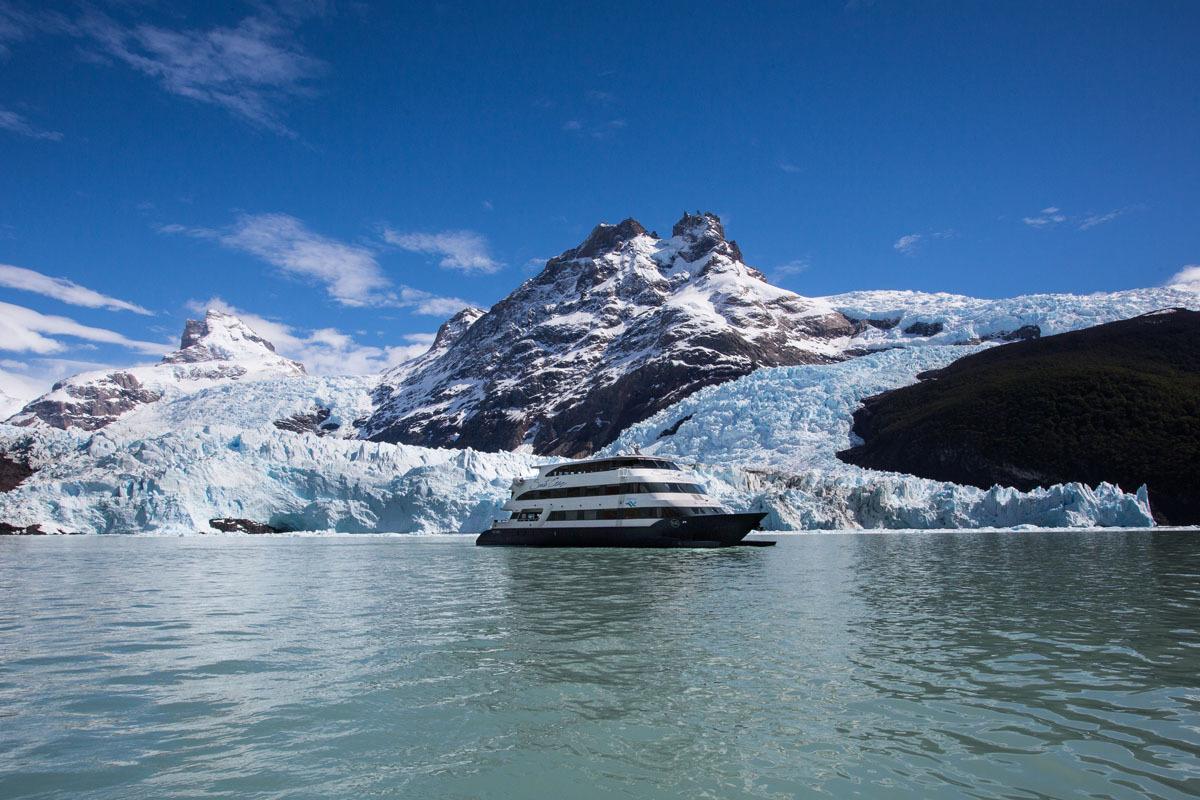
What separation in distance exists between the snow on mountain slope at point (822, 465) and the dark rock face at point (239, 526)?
36.1 meters

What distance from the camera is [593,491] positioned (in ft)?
146

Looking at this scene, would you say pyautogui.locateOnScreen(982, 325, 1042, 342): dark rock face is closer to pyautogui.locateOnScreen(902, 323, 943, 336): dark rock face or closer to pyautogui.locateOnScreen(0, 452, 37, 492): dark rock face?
pyautogui.locateOnScreen(902, 323, 943, 336): dark rock face

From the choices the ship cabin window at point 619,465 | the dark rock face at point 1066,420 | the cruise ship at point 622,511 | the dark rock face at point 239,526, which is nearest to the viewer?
the cruise ship at point 622,511

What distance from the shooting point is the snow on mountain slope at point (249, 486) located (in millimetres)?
61719

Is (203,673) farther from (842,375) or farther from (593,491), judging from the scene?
(842,375)

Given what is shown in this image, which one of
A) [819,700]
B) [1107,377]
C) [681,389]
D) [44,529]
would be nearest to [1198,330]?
[1107,377]

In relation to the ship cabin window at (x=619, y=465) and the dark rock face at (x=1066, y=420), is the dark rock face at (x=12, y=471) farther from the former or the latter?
the dark rock face at (x=1066, y=420)

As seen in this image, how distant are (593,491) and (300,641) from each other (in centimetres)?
3085

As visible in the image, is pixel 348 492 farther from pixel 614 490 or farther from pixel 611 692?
pixel 611 692

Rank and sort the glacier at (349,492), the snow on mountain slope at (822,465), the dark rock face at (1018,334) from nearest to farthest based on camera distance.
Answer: the snow on mountain slope at (822,465) → the glacier at (349,492) → the dark rock face at (1018,334)

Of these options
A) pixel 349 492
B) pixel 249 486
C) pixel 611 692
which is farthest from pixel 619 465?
pixel 249 486

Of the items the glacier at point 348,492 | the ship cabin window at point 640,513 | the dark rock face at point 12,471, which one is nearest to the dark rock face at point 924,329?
the glacier at point 348,492

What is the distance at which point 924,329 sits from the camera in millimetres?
194250

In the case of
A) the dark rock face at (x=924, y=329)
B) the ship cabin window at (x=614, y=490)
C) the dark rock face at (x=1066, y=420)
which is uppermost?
the dark rock face at (x=924, y=329)
